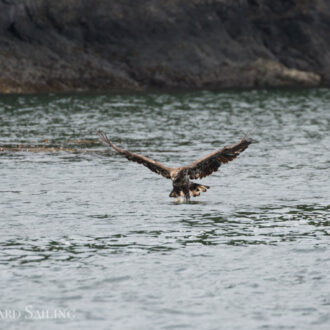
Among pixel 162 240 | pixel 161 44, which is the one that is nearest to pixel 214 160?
pixel 162 240

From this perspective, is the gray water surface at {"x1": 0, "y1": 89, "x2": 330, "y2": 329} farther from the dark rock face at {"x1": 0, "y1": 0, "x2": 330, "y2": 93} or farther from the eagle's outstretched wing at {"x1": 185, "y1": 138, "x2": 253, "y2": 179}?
the dark rock face at {"x1": 0, "y1": 0, "x2": 330, "y2": 93}

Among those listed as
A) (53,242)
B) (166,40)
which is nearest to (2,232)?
(53,242)

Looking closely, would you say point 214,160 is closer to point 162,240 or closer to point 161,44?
point 162,240

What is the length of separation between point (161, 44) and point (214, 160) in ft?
201

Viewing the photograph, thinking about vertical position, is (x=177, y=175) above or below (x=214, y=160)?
below

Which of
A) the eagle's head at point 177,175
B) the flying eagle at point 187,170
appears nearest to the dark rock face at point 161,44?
the flying eagle at point 187,170

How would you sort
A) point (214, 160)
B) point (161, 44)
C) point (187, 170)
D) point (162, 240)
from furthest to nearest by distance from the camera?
point (161, 44)
point (187, 170)
point (214, 160)
point (162, 240)

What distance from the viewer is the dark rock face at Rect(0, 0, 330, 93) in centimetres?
7500

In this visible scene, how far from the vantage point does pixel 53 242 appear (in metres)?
17.6

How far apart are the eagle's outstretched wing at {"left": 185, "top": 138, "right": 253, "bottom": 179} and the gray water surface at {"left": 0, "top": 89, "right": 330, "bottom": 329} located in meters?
0.86

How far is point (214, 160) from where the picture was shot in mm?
21281

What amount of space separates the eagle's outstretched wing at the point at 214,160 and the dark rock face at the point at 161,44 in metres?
51.0

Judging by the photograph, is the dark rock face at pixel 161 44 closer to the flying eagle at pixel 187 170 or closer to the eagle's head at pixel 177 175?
the flying eagle at pixel 187 170

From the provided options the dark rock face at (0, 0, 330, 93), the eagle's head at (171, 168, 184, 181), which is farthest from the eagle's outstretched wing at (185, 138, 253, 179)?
the dark rock face at (0, 0, 330, 93)
